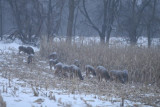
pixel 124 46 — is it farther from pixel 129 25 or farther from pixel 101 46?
pixel 129 25

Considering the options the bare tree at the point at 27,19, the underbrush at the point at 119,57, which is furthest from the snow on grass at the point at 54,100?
the bare tree at the point at 27,19

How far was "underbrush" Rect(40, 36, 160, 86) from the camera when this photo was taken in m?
8.88

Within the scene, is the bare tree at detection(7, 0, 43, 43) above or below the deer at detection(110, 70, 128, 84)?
above

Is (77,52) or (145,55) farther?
(77,52)

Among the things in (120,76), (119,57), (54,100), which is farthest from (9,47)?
(54,100)

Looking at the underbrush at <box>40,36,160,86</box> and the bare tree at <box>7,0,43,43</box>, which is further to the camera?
the bare tree at <box>7,0,43,43</box>

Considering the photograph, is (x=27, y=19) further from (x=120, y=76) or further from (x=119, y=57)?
(x=120, y=76)

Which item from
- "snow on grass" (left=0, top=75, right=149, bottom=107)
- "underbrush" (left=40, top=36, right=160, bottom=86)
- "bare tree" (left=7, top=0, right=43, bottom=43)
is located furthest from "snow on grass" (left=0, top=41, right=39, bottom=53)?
"snow on grass" (left=0, top=75, right=149, bottom=107)

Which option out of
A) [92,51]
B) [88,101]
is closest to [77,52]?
[92,51]

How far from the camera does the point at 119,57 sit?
1001 cm

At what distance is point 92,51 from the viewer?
11344 mm

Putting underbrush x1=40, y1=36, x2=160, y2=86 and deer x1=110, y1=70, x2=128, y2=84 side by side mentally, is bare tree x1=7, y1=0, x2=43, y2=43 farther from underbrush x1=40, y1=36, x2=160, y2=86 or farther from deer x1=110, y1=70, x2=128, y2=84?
deer x1=110, y1=70, x2=128, y2=84

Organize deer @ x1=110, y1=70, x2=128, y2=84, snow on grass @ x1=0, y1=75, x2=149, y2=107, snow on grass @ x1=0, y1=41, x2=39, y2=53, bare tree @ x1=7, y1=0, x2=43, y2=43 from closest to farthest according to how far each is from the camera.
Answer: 1. snow on grass @ x1=0, y1=75, x2=149, y2=107
2. deer @ x1=110, y1=70, x2=128, y2=84
3. snow on grass @ x1=0, y1=41, x2=39, y2=53
4. bare tree @ x1=7, y1=0, x2=43, y2=43

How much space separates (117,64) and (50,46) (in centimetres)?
583
